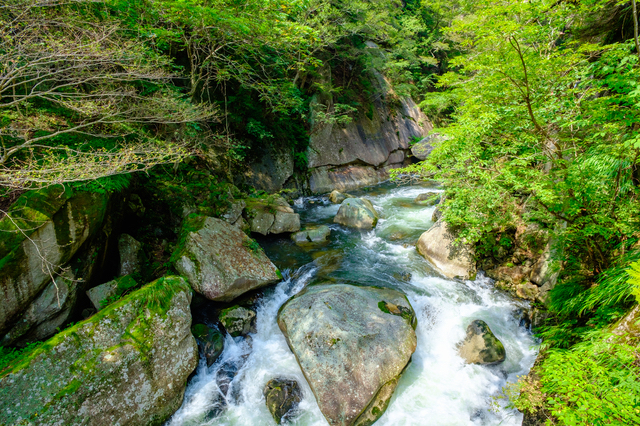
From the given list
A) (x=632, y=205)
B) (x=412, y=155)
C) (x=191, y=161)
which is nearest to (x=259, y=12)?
(x=191, y=161)

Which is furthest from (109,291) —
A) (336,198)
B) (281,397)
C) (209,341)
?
(336,198)

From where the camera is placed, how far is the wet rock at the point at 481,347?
16.4 feet

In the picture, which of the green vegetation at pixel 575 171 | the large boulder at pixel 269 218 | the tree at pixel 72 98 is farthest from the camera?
the large boulder at pixel 269 218

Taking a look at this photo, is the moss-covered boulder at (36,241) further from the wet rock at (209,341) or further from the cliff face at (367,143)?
the cliff face at (367,143)

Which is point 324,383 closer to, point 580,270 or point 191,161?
point 580,270

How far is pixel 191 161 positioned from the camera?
8.90m

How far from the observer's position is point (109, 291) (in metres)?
5.11

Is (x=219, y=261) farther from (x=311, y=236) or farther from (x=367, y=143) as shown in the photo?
(x=367, y=143)

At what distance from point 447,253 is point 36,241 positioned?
883cm

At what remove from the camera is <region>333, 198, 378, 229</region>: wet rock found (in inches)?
411

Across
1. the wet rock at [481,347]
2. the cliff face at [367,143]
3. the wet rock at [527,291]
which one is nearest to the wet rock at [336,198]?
the cliff face at [367,143]

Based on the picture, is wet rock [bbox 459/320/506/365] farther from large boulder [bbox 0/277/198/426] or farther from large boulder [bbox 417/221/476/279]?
large boulder [bbox 0/277/198/426]

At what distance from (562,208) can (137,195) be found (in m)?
8.98

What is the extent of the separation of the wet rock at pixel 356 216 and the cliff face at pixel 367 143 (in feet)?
13.3
